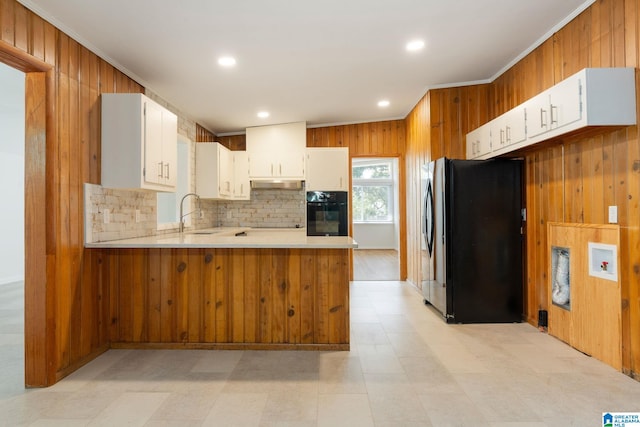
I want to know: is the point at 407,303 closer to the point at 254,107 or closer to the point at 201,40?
the point at 254,107

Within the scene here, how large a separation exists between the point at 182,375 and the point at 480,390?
2.01 m

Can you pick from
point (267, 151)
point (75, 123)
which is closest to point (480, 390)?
point (75, 123)

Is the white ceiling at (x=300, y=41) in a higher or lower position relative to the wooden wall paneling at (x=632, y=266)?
higher

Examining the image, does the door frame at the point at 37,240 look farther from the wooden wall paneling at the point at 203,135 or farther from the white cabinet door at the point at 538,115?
the white cabinet door at the point at 538,115

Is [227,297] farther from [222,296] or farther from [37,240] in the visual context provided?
[37,240]

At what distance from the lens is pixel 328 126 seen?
6172mm

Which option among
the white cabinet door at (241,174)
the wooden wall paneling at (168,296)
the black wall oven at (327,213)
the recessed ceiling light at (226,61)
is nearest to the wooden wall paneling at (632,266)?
the recessed ceiling light at (226,61)

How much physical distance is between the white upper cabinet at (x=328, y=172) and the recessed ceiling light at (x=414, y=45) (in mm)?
2157

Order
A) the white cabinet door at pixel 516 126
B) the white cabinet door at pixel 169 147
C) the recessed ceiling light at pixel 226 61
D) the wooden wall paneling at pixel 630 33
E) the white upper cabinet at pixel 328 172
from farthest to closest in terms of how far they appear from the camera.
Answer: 1. the white upper cabinet at pixel 328 172
2. the white cabinet door at pixel 169 147
3. the recessed ceiling light at pixel 226 61
4. the white cabinet door at pixel 516 126
5. the wooden wall paneling at pixel 630 33

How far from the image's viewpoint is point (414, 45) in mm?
3295

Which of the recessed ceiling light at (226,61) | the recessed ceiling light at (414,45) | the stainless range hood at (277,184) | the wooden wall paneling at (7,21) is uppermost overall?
the recessed ceiling light at (414,45)

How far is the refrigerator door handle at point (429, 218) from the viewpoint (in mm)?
4190

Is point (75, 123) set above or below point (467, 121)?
below

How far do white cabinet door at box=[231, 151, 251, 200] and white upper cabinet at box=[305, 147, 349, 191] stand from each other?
1.00 metres
